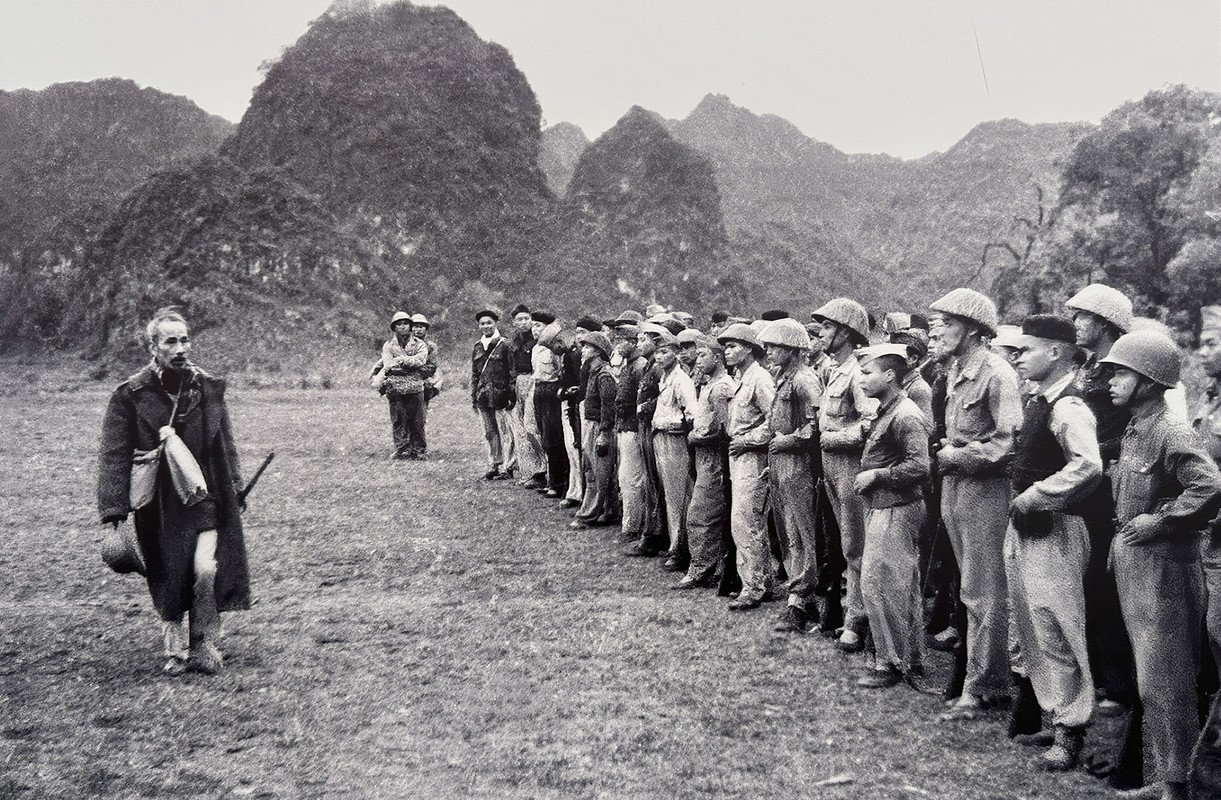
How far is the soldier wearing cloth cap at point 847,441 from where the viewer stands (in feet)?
20.0

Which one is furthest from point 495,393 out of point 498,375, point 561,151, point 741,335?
point 561,151

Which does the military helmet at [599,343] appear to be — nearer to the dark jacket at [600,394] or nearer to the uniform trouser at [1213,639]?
the dark jacket at [600,394]

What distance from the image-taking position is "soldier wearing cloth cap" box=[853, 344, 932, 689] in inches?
211

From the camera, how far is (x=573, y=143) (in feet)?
273

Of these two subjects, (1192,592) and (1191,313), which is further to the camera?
(1191,313)

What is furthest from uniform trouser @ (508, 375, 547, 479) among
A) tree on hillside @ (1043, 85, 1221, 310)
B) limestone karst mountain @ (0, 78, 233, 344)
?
limestone karst mountain @ (0, 78, 233, 344)

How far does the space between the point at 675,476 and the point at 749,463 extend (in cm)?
127

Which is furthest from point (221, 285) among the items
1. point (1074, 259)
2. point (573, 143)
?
point (573, 143)

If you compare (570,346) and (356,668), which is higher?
(570,346)

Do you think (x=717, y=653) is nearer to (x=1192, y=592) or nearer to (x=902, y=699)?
(x=902, y=699)

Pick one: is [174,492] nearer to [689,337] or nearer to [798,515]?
[798,515]

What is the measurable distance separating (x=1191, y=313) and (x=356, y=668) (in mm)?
24445

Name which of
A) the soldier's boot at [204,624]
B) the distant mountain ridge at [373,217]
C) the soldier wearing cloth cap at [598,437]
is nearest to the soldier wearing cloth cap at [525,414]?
the soldier wearing cloth cap at [598,437]

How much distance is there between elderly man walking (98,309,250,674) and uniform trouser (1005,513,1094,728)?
13.5ft
